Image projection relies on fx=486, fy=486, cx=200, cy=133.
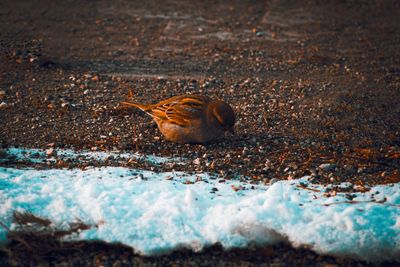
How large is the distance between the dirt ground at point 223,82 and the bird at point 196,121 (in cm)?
17

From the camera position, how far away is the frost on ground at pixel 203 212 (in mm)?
4555

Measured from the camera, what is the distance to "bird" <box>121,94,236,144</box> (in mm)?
6539

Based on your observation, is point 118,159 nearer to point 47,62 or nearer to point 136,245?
point 136,245

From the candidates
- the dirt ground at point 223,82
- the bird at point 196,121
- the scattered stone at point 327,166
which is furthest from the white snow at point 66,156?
the scattered stone at point 327,166

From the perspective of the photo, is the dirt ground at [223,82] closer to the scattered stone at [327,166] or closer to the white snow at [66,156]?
the scattered stone at [327,166]

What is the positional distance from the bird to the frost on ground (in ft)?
3.95

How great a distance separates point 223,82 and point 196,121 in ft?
9.43

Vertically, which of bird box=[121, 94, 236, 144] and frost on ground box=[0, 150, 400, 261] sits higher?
bird box=[121, 94, 236, 144]

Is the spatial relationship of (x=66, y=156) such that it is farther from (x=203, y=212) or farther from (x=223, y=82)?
(x=223, y=82)

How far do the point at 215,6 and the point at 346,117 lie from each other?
290 inches

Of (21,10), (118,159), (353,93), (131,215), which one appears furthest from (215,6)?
(131,215)

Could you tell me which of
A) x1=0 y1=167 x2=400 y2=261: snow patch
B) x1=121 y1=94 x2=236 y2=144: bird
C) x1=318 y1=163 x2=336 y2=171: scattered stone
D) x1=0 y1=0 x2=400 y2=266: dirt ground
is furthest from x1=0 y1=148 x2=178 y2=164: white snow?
x1=318 y1=163 x2=336 y2=171: scattered stone

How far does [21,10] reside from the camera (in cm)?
1312

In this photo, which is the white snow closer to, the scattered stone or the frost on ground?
the frost on ground
